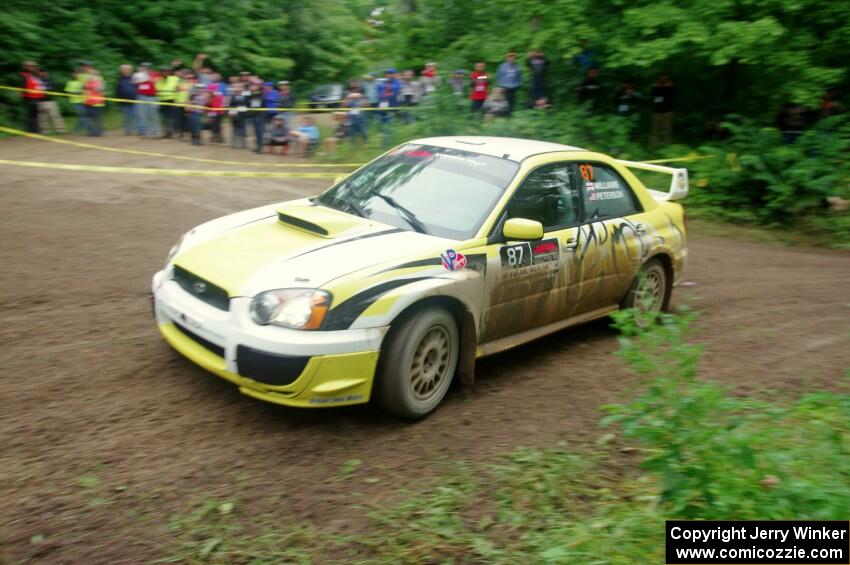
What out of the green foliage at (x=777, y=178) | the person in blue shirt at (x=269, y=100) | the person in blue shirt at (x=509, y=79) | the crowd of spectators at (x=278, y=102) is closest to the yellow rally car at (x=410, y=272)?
the green foliage at (x=777, y=178)

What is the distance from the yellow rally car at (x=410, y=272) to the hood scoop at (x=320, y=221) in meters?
0.01

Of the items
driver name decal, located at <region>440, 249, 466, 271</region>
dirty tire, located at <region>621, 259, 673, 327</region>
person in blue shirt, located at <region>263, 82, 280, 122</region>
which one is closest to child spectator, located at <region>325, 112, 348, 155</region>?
person in blue shirt, located at <region>263, 82, 280, 122</region>

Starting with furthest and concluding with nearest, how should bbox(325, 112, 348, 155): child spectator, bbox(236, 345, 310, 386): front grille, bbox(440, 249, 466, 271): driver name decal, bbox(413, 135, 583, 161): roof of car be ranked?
1. bbox(325, 112, 348, 155): child spectator
2. bbox(413, 135, 583, 161): roof of car
3. bbox(440, 249, 466, 271): driver name decal
4. bbox(236, 345, 310, 386): front grille

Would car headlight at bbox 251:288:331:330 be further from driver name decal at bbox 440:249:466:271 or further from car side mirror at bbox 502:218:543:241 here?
car side mirror at bbox 502:218:543:241

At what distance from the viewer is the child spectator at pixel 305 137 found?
55.6 ft

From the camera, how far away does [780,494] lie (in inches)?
128

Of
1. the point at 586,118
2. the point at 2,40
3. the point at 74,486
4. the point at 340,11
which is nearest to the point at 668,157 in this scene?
the point at 586,118

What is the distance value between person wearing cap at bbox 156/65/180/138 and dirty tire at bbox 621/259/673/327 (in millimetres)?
13820

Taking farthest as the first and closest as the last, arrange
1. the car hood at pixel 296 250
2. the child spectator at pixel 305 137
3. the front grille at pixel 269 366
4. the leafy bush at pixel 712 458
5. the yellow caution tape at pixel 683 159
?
1. the child spectator at pixel 305 137
2. the yellow caution tape at pixel 683 159
3. the car hood at pixel 296 250
4. the front grille at pixel 269 366
5. the leafy bush at pixel 712 458

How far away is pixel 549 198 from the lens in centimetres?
596

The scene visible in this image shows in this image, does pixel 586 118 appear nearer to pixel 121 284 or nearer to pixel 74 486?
pixel 121 284

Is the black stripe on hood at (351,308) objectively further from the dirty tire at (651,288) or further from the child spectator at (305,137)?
the child spectator at (305,137)

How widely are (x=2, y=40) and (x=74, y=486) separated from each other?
18.2 meters

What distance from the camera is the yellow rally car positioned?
4.54 metres
